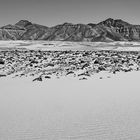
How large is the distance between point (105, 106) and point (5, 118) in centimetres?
221

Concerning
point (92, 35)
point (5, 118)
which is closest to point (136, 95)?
point (5, 118)

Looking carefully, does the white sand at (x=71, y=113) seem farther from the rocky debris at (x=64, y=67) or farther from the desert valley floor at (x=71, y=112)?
the rocky debris at (x=64, y=67)

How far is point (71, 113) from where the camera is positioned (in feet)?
17.6

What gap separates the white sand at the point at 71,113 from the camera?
4.25 m

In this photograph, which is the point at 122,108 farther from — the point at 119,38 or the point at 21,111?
the point at 119,38

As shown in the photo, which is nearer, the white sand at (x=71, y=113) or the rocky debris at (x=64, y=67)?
the white sand at (x=71, y=113)

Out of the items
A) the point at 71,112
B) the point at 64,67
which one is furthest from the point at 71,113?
the point at 64,67

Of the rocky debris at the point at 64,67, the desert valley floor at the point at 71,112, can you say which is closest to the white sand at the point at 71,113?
the desert valley floor at the point at 71,112

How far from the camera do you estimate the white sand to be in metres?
4.25

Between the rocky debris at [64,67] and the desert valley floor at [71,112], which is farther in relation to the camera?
the rocky debris at [64,67]

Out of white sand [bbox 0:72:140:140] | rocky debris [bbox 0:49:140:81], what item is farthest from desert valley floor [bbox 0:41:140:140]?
rocky debris [bbox 0:49:140:81]

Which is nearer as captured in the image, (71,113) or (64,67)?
(71,113)

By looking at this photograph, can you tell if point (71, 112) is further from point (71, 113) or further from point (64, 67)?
point (64, 67)

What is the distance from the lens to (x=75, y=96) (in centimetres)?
691
